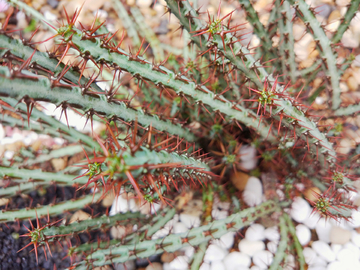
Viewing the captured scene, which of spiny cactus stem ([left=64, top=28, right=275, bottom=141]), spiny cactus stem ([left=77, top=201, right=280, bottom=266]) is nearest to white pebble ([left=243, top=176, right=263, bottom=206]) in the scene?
spiny cactus stem ([left=77, top=201, right=280, bottom=266])

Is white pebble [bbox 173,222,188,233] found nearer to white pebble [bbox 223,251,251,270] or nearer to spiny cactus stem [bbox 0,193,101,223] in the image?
white pebble [bbox 223,251,251,270]

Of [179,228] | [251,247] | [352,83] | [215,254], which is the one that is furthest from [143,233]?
[352,83]

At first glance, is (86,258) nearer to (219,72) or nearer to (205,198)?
(205,198)

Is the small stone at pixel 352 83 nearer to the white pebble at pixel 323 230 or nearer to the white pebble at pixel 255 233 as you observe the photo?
the white pebble at pixel 323 230

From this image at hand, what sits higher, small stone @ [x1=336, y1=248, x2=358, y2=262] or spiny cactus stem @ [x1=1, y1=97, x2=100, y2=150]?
spiny cactus stem @ [x1=1, y1=97, x2=100, y2=150]

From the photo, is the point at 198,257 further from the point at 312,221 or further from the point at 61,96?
the point at 61,96

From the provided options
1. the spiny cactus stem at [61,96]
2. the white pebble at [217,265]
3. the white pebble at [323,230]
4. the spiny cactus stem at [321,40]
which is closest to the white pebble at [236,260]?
the white pebble at [217,265]
